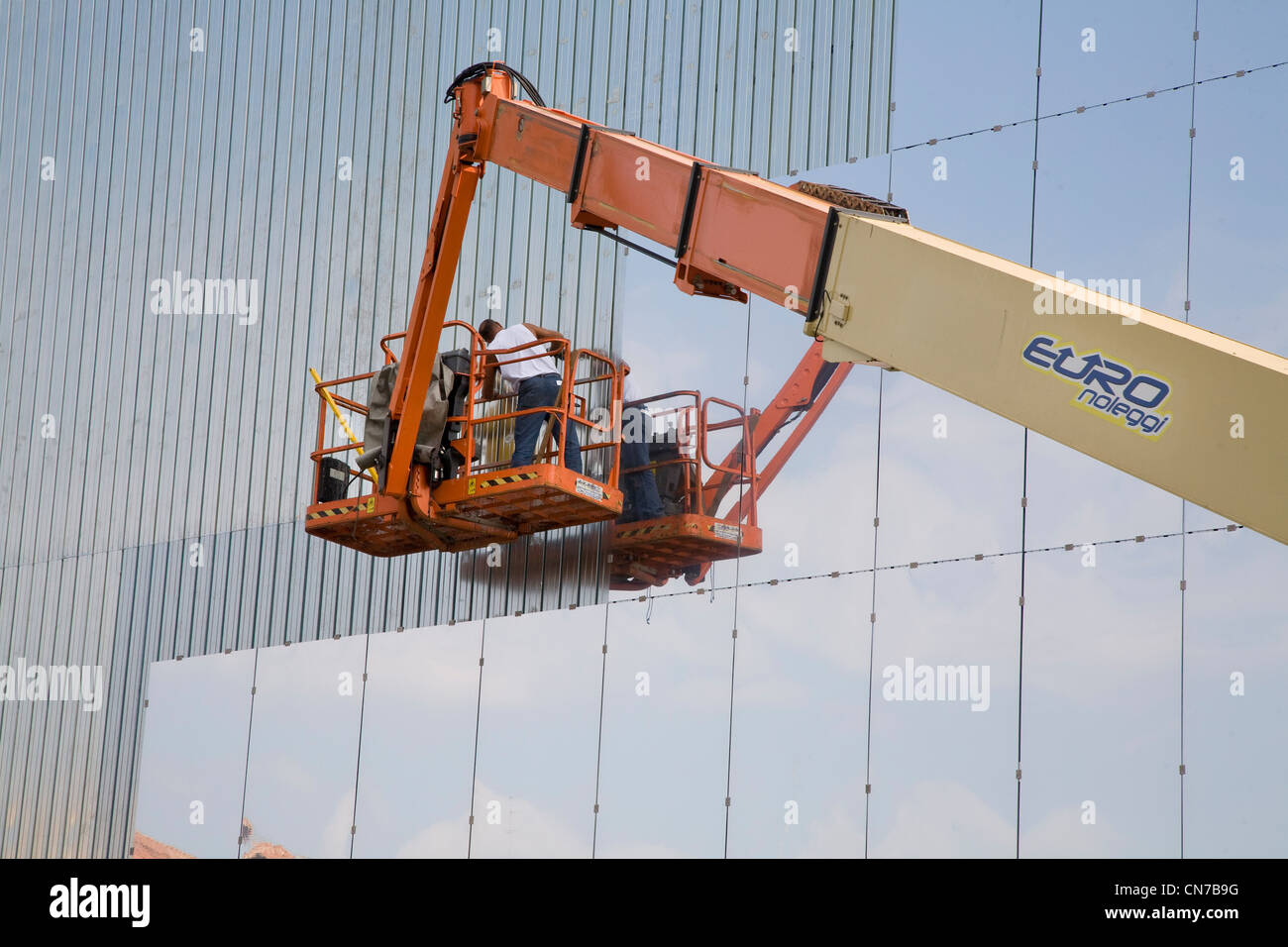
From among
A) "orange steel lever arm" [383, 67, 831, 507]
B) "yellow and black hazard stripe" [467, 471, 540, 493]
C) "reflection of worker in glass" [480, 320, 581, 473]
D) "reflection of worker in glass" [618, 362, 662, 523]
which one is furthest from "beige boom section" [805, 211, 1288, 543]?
"reflection of worker in glass" [618, 362, 662, 523]

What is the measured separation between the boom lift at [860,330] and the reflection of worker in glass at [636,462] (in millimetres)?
545

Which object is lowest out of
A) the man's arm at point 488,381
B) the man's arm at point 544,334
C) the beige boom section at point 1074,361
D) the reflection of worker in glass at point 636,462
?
the beige boom section at point 1074,361

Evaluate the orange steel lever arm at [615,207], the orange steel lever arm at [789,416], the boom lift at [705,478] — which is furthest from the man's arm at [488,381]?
the orange steel lever arm at [789,416]

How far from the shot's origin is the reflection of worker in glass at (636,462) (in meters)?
15.9

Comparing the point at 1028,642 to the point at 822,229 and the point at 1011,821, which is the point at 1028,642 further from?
the point at 822,229

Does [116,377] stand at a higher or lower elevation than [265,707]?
higher

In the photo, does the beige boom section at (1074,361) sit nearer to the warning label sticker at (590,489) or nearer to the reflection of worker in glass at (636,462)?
the warning label sticker at (590,489)

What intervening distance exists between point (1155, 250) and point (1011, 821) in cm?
490

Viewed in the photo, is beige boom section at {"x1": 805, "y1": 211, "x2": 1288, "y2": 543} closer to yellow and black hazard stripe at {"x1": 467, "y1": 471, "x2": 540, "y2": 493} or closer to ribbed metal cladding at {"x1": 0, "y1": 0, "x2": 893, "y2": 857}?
yellow and black hazard stripe at {"x1": 467, "y1": 471, "x2": 540, "y2": 493}

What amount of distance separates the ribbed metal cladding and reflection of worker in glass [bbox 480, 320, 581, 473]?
120 cm

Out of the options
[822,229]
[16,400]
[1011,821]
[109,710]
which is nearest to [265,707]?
[109,710]

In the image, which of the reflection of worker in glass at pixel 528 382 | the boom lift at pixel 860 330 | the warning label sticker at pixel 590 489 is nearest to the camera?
the boom lift at pixel 860 330

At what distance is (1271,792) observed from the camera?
11.9 metres

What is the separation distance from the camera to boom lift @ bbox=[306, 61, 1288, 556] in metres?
8.02
